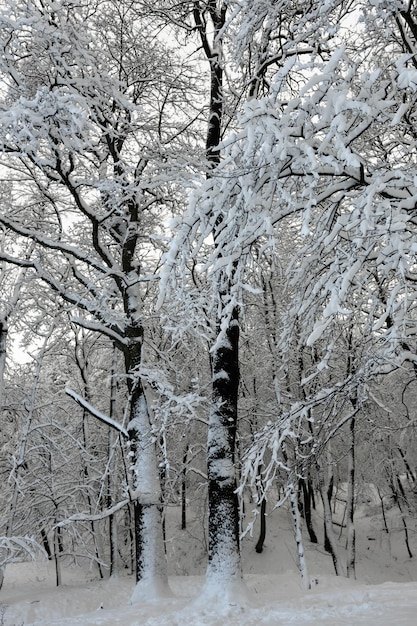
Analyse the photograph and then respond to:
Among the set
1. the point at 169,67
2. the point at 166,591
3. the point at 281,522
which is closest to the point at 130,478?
the point at 166,591

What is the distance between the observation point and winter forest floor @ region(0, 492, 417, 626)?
18.5 feet

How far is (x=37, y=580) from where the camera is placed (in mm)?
17938

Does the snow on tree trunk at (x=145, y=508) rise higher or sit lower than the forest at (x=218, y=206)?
lower

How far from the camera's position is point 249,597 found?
6.39 m

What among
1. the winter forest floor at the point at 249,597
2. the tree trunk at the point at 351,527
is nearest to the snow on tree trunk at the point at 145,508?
the winter forest floor at the point at 249,597

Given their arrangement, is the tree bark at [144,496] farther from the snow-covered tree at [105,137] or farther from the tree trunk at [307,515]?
the tree trunk at [307,515]

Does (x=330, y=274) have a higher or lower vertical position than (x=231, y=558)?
higher

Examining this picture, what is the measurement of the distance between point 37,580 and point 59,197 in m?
14.3

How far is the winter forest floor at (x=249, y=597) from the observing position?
5641mm

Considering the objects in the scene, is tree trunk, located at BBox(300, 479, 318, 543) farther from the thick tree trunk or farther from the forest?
the thick tree trunk

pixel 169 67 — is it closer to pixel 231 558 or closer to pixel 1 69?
pixel 1 69

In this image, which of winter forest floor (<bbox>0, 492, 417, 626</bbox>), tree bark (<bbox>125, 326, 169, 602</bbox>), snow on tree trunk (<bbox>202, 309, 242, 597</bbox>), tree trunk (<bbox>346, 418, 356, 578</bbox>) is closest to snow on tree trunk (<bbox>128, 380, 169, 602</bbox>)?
tree bark (<bbox>125, 326, 169, 602</bbox>)

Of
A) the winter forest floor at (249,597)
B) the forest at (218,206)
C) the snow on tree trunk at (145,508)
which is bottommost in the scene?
the winter forest floor at (249,597)

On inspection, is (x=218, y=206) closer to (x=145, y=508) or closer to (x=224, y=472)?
(x=224, y=472)
